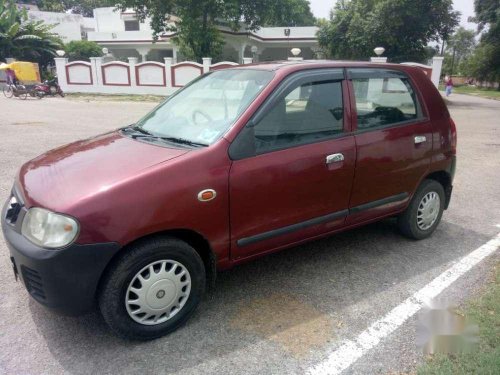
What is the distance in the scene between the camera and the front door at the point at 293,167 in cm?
295

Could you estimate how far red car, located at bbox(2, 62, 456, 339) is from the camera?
246 cm

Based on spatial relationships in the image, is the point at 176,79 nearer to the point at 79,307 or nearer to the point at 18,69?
the point at 18,69

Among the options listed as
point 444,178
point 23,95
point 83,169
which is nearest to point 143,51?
point 23,95

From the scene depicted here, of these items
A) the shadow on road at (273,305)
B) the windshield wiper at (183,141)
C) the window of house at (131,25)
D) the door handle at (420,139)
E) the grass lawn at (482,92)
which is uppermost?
the window of house at (131,25)

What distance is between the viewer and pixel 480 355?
256cm

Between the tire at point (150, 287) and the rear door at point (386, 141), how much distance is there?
5.17ft

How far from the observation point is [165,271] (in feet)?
8.90

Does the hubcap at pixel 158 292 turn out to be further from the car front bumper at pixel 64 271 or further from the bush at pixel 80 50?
the bush at pixel 80 50

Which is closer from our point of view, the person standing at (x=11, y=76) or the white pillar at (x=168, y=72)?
the person standing at (x=11, y=76)

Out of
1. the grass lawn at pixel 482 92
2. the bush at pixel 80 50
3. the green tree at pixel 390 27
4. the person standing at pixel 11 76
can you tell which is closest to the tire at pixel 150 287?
the person standing at pixel 11 76

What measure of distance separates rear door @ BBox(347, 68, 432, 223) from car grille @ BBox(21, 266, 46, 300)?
96.2 inches

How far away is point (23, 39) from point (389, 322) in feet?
113

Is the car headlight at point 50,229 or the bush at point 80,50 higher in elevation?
the bush at point 80,50

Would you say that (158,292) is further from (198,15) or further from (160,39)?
(160,39)
